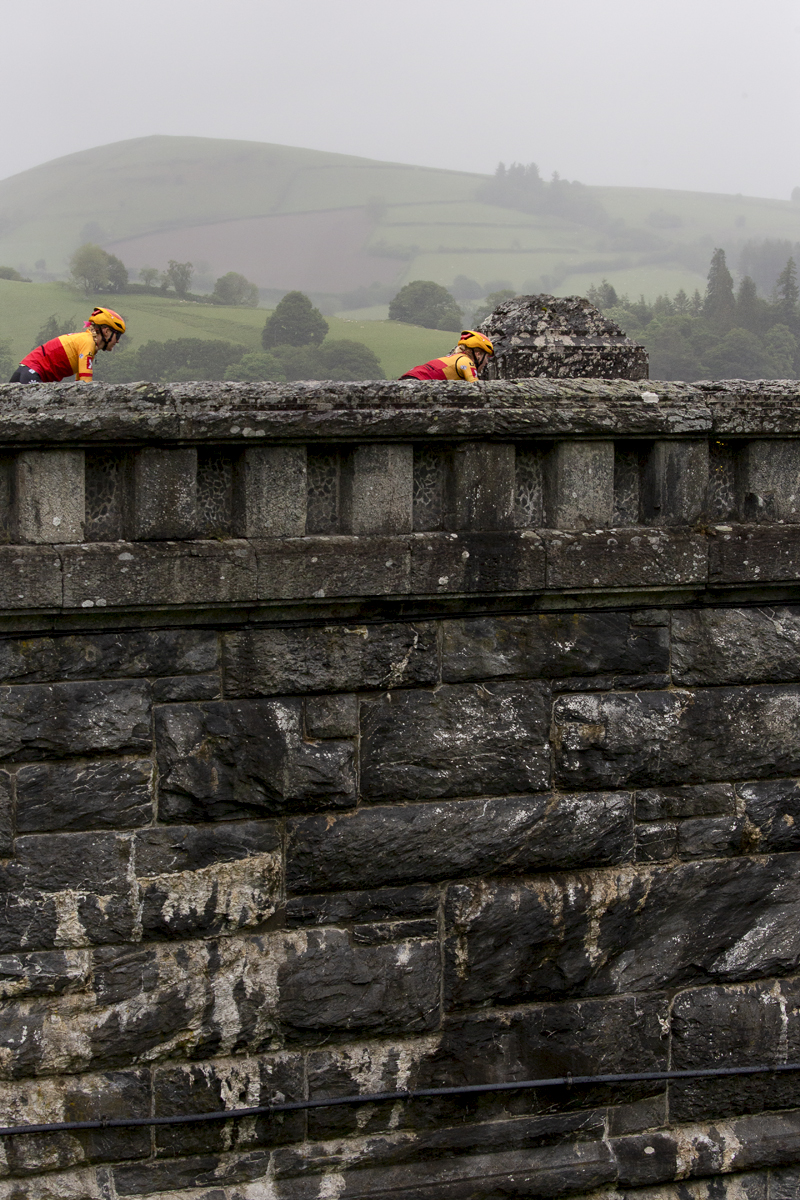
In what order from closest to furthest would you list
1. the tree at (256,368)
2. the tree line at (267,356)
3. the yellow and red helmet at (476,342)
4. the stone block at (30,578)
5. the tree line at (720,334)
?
the stone block at (30,578) → the yellow and red helmet at (476,342) → the tree line at (720,334) → the tree at (256,368) → the tree line at (267,356)

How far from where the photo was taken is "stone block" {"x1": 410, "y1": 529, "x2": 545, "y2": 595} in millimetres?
3971

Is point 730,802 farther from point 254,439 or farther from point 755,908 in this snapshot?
point 254,439

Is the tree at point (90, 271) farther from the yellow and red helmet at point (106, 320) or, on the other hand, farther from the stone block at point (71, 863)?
the stone block at point (71, 863)

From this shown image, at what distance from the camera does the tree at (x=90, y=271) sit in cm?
6506

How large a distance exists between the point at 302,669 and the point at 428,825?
0.78m

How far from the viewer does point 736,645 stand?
4.39 m

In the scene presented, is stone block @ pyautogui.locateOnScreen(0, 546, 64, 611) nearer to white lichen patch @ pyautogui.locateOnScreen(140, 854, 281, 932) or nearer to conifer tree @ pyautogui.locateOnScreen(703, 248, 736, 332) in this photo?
white lichen patch @ pyautogui.locateOnScreen(140, 854, 281, 932)

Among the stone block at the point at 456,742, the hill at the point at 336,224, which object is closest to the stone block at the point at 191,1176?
the stone block at the point at 456,742

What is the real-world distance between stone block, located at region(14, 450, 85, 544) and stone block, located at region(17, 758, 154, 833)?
826mm

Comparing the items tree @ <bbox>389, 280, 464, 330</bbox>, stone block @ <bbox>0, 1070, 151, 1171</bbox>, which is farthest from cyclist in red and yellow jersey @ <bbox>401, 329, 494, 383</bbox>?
tree @ <bbox>389, 280, 464, 330</bbox>

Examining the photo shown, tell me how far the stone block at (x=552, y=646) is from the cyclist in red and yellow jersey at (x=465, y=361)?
2712 mm

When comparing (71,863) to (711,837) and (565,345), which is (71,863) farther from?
(565,345)

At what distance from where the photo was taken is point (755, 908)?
14.9ft

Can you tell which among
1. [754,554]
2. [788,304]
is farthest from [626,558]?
[788,304]
